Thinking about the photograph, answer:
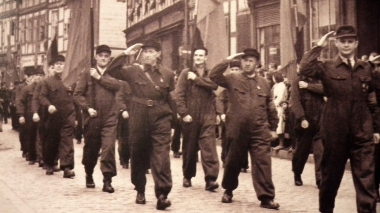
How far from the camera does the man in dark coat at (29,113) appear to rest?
16062mm

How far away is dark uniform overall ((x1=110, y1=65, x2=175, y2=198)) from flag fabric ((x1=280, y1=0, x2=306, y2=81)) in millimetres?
3513

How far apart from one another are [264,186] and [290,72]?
390 centimetres

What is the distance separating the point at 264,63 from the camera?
2284cm

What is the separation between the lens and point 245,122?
9562mm

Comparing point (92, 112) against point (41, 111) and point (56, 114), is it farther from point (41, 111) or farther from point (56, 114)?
point (41, 111)

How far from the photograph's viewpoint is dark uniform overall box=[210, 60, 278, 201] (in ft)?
31.2

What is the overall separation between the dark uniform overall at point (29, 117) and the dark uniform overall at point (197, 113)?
209 inches

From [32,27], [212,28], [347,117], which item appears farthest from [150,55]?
[32,27]

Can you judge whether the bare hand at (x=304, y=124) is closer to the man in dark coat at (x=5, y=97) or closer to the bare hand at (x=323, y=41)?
the bare hand at (x=323, y=41)

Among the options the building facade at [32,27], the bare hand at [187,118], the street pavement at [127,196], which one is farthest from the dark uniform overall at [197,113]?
the building facade at [32,27]

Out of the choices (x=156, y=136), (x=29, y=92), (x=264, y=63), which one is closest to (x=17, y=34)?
(x=264, y=63)

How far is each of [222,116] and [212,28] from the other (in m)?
1.78

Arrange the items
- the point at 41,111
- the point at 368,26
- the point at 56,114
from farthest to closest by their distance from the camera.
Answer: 1. the point at 368,26
2. the point at 41,111
3. the point at 56,114

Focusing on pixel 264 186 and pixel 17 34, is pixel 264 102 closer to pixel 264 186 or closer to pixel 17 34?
pixel 264 186
